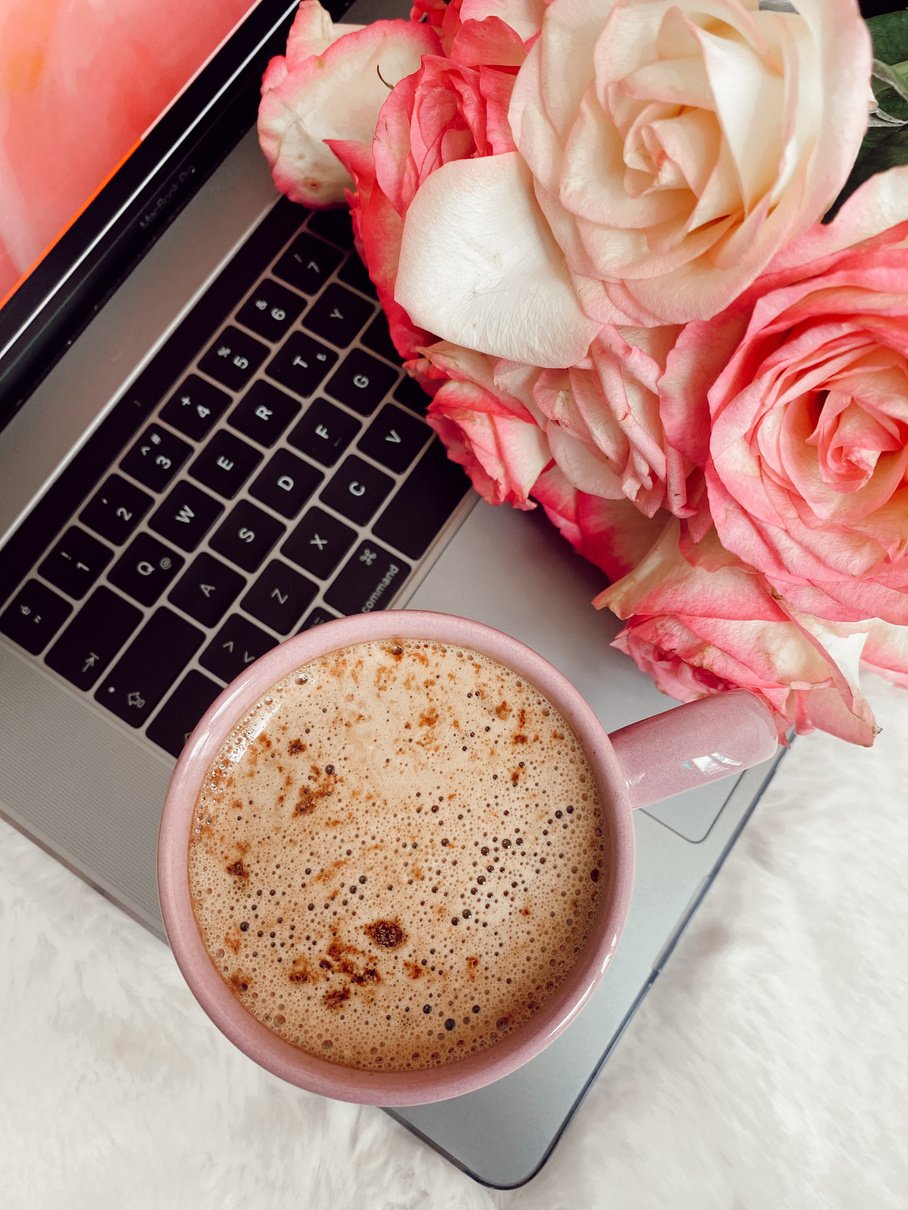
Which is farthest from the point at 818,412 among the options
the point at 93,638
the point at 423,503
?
the point at 93,638

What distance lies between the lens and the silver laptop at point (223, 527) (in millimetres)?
432

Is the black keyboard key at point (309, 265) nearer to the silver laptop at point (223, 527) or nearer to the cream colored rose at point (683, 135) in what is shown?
the silver laptop at point (223, 527)

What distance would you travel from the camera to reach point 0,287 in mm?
401

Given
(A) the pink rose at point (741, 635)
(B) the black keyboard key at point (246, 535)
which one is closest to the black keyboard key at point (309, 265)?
(B) the black keyboard key at point (246, 535)

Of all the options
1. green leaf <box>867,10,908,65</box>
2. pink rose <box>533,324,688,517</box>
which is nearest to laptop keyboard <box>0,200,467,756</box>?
pink rose <box>533,324,688,517</box>

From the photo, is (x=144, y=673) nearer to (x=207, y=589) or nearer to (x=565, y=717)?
(x=207, y=589)

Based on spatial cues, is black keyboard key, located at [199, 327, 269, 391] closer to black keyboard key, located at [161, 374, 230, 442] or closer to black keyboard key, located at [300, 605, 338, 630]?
black keyboard key, located at [161, 374, 230, 442]

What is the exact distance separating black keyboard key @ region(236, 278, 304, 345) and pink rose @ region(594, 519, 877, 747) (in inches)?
8.1

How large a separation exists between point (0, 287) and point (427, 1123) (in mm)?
381

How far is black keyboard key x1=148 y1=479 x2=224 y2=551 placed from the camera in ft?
1.47

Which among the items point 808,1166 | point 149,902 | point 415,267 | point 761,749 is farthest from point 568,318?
point 808,1166

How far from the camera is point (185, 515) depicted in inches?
17.7

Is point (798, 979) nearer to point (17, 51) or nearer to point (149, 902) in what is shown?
point (149, 902)

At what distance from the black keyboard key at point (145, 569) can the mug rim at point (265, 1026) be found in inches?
4.3
